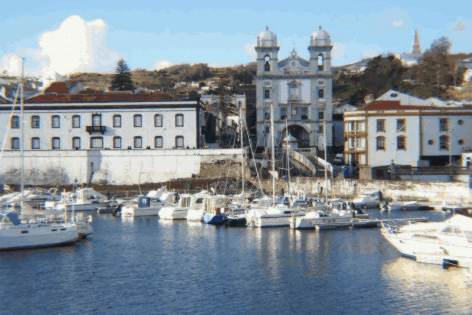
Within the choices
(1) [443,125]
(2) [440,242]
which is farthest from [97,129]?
(2) [440,242]

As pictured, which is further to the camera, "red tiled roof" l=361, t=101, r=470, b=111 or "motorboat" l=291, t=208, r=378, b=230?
"red tiled roof" l=361, t=101, r=470, b=111

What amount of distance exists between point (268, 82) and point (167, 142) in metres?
14.7

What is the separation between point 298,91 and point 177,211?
1224 inches

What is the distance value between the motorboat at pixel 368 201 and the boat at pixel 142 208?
16539 millimetres

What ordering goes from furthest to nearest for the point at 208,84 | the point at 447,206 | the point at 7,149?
the point at 208,84 < the point at 7,149 < the point at 447,206

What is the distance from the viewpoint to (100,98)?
87.8 meters

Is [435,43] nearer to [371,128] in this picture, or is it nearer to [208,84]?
[208,84]

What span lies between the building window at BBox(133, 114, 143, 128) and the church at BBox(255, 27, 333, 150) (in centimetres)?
1405

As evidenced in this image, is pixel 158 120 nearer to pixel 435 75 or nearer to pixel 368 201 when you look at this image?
pixel 368 201

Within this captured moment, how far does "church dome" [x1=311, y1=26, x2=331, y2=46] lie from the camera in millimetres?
93562

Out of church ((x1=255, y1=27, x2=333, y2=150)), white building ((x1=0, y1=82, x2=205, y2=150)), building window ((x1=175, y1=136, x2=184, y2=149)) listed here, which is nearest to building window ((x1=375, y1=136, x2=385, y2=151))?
church ((x1=255, y1=27, x2=333, y2=150))

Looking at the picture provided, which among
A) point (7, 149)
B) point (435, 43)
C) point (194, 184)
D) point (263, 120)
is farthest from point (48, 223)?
point (435, 43)

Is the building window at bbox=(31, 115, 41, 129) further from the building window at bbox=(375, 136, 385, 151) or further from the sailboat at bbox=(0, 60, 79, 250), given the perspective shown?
the sailboat at bbox=(0, 60, 79, 250)

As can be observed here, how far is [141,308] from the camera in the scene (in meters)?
34.3
